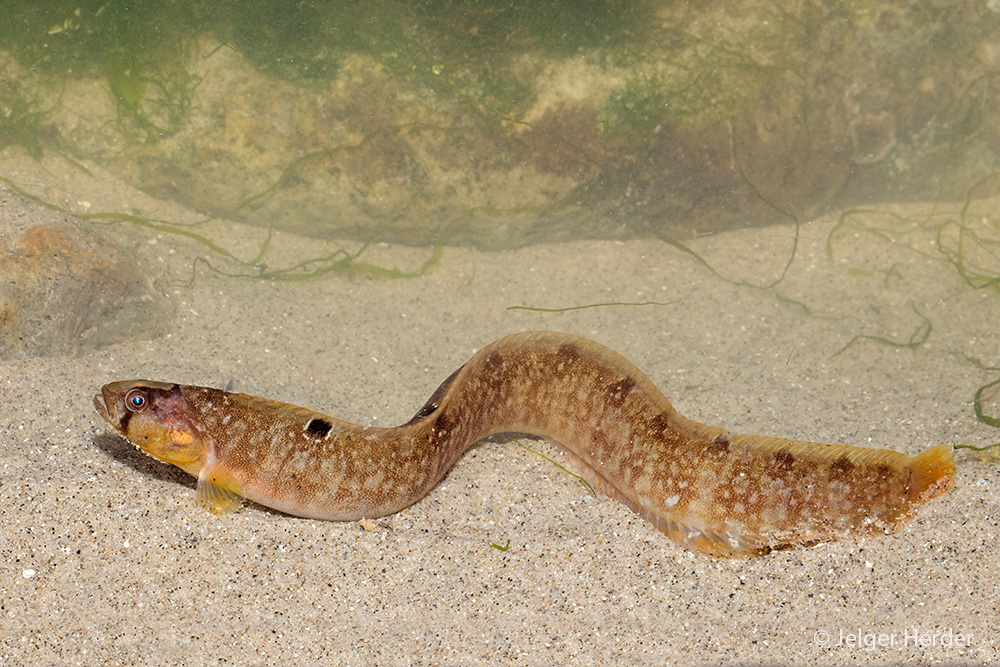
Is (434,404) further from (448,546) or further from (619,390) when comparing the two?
(619,390)

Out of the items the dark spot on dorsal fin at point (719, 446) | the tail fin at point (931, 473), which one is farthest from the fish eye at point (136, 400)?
the tail fin at point (931, 473)

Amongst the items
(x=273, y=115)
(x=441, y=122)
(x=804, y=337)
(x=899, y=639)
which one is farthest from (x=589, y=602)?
A: (x=273, y=115)

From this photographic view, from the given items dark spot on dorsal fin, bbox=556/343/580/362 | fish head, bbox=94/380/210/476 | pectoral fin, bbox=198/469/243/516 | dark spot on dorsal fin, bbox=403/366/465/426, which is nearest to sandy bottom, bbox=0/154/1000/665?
pectoral fin, bbox=198/469/243/516

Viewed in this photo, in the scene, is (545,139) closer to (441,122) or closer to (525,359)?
(441,122)

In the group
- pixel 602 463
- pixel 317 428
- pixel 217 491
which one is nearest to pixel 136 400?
pixel 217 491

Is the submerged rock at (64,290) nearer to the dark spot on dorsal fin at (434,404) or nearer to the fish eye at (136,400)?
the fish eye at (136,400)

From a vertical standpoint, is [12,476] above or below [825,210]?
below
